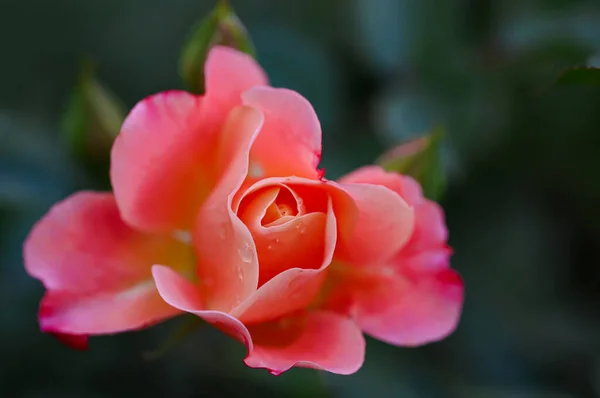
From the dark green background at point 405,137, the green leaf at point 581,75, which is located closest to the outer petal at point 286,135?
the green leaf at point 581,75

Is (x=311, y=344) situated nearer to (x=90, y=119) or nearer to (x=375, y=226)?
(x=375, y=226)

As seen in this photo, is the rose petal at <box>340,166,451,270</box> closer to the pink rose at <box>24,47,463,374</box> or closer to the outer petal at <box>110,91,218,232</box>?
the pink rose at <box>24,47,463,374</box>

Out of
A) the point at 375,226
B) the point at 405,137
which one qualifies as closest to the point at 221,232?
the point at 375,226

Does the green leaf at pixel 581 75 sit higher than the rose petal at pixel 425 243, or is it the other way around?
the green leaf at pixel 581 75

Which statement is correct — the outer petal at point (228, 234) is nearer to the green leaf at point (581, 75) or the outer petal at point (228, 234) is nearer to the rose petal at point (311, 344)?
the rose petal at point (311, 344)

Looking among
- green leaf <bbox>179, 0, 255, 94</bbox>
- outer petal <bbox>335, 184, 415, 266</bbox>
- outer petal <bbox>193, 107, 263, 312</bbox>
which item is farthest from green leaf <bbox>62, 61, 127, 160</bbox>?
outer petal <bbox>335, 184, 415, 266</bbox>
